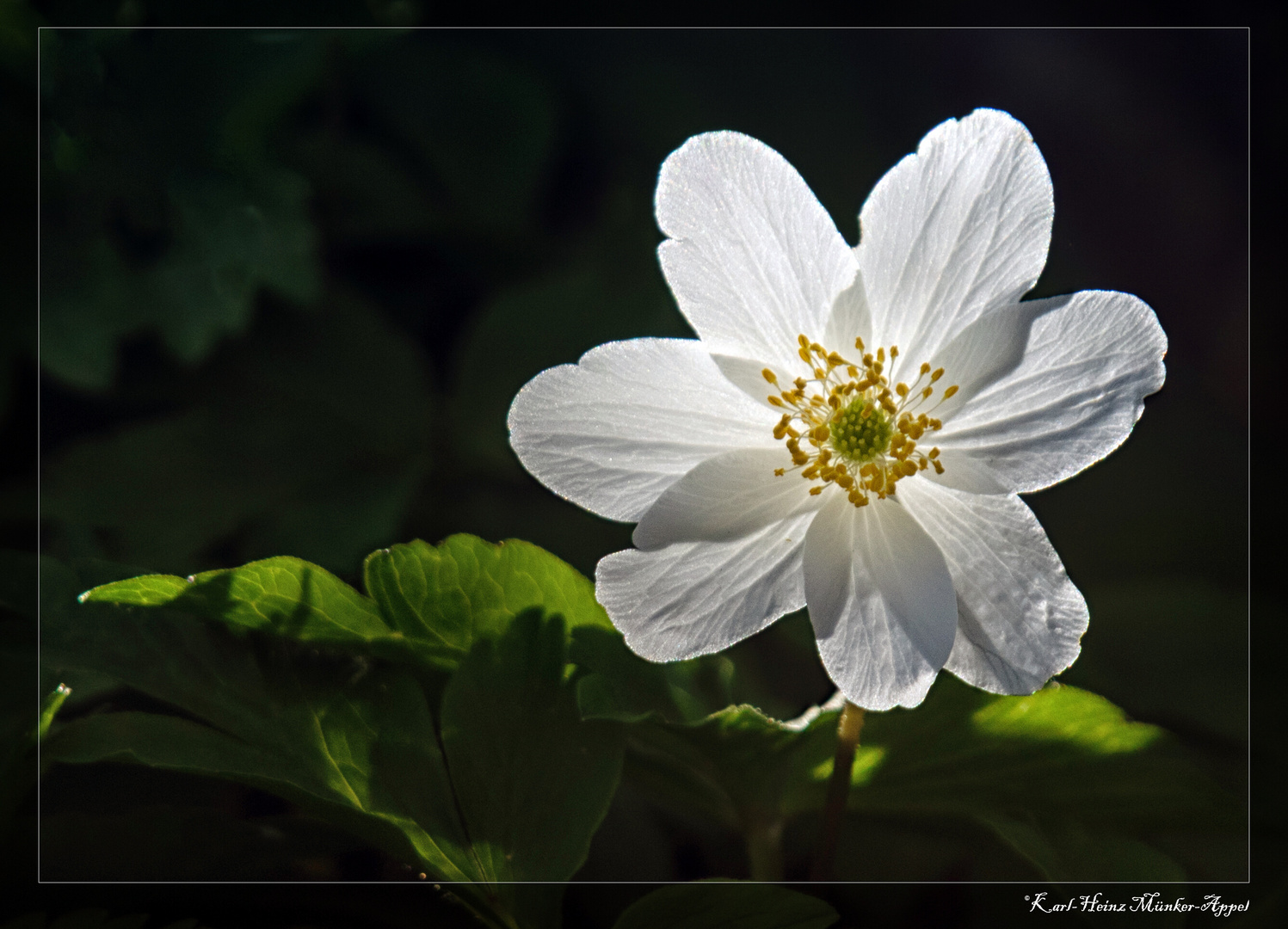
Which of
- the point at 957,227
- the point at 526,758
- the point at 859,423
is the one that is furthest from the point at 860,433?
the point at 526,758

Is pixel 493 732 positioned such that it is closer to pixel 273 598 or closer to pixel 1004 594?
pixel 273 598

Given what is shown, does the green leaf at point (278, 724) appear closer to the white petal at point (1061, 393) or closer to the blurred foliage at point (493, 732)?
the blurred foliage at point (493, 732)

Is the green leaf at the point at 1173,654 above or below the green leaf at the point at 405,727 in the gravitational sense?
below

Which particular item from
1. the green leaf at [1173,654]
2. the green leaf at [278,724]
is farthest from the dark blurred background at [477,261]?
the green leaf at [278,724]

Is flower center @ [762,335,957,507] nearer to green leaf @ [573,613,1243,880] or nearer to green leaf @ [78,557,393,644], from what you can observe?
green leaf @ [573,613,1243,880]

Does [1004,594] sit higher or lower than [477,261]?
lower

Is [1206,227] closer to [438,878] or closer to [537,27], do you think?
[537,27]

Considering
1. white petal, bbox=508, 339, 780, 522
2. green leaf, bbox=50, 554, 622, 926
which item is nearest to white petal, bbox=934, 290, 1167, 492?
white petal, bbox=508, 339, 780, 522
